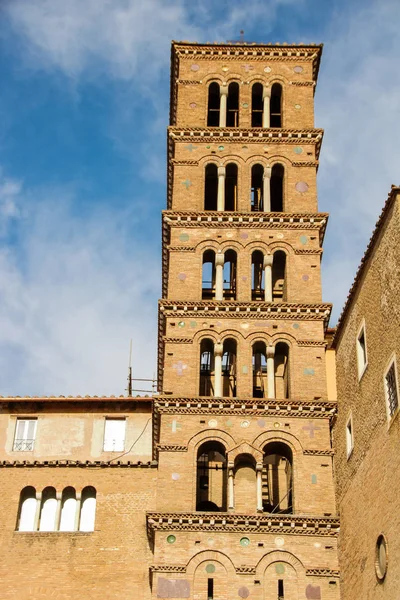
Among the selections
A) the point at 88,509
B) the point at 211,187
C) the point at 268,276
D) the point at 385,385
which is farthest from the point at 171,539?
the point at 211,187

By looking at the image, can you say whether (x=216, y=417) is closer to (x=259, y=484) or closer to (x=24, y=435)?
(x=259, y=484)

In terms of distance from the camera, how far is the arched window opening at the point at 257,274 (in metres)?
31.3

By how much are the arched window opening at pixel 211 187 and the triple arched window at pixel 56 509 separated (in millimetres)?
9738

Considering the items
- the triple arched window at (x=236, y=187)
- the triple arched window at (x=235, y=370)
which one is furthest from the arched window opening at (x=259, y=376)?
the triple arched window at (x=236, y=187)

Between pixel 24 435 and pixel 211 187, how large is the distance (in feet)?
32.0

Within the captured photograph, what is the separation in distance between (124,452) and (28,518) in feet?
11.6

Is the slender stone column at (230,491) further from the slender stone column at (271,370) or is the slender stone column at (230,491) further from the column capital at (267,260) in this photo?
the column capital at (267,260)

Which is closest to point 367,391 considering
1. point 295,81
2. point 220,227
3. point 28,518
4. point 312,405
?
point 312,405

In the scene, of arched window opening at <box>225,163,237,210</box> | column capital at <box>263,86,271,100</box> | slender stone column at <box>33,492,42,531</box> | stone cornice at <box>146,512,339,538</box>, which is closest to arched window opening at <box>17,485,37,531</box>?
slender stone column at <box>33,492,42,531</box>

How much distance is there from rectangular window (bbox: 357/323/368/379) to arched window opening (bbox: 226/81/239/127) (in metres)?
11.4

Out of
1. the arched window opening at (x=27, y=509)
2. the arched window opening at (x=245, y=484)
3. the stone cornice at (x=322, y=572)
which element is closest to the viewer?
the stone cornice at (x=322, y=572)

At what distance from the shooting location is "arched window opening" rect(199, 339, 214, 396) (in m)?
29.6

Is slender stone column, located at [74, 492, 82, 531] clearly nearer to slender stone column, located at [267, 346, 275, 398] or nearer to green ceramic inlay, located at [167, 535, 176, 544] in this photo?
green ceramic inlay, located at [167, 535, 176, 544]

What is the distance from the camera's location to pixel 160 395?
2800 cm
